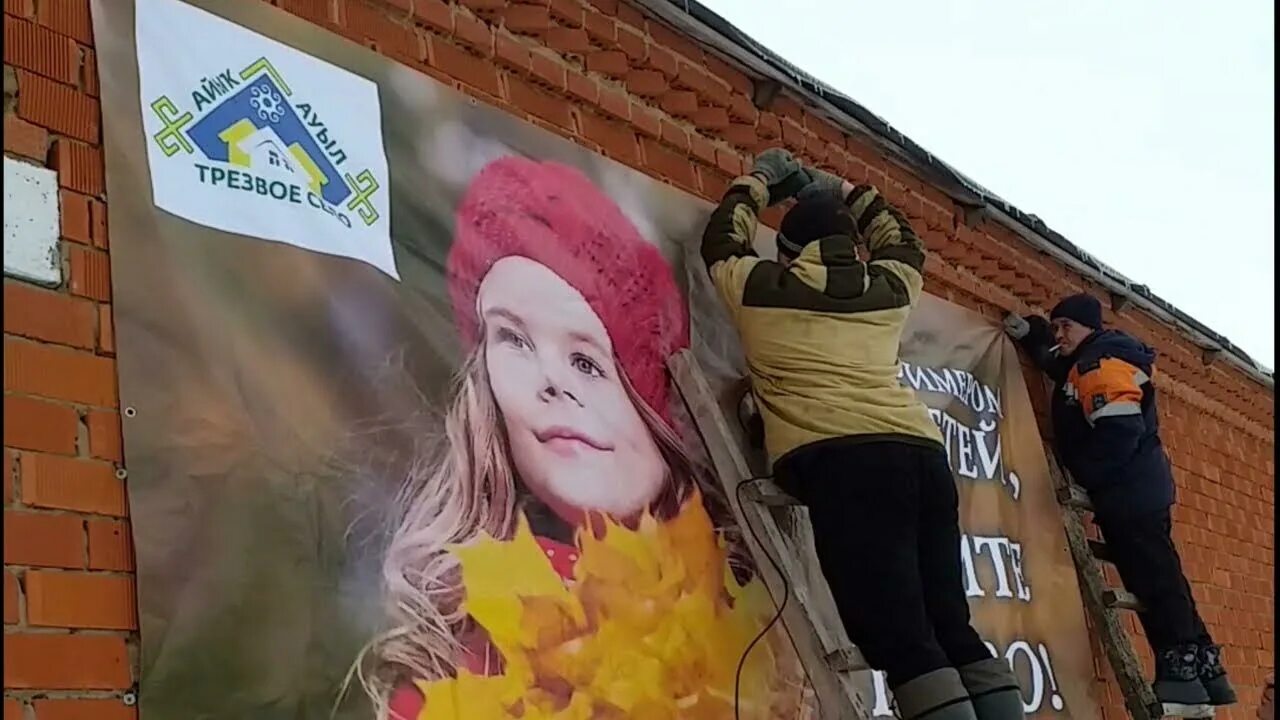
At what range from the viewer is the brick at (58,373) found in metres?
2.32

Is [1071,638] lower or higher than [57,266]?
lower

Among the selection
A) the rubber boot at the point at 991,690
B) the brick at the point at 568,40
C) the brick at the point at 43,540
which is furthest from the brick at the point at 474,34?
the rubber boot at the point at 991,690

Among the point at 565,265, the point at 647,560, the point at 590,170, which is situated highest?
the point at 590,170

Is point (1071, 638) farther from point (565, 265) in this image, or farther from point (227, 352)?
point (227, 352)

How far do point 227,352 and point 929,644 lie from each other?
1866 mm

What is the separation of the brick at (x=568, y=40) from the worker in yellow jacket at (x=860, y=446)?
0.59 meters

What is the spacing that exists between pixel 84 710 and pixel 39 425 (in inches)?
17.7

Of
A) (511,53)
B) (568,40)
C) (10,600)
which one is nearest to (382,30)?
(511,53)

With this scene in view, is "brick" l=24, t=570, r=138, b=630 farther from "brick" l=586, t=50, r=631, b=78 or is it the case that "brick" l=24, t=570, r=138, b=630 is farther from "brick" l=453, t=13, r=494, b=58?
"brick" l=586, t=50, r=631, b=78

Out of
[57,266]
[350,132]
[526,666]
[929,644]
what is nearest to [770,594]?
[929,644]

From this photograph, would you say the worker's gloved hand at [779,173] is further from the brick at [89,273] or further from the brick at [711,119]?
the brick at [89,273]

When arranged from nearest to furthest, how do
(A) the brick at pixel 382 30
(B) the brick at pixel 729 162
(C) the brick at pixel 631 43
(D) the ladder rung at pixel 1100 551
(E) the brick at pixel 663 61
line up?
(A) the brick at pixel 382 30
(C) the brick at pixel 631 43
(E) the brick at pixel 663 61
(B) the brick at pixel 729 162
(D) the ladder rung at pixel 1100 551

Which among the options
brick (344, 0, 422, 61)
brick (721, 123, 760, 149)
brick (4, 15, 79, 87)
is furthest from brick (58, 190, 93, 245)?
brick (721, 123, 760, 149)

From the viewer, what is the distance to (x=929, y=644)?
3582mm
